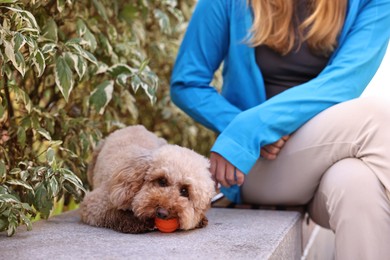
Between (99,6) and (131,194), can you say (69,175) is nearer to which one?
(131,194)

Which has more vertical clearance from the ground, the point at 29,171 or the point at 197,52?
the point at 197,52

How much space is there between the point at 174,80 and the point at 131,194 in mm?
783

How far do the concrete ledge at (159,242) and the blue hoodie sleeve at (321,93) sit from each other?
248 millimetres

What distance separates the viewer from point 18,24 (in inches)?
68.0

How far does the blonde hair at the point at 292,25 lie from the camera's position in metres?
2.26

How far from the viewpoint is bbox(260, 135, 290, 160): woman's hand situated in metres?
2.13

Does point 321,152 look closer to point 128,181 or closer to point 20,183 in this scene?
point 128,181

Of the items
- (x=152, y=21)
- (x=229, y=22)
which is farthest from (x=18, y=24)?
(x=152, y=21)

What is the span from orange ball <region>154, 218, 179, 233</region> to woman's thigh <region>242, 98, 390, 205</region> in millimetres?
560

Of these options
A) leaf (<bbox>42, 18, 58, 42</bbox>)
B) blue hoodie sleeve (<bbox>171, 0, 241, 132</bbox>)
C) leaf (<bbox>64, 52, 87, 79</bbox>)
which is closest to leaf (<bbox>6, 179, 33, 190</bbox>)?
leaf (<bbox>64, 52, 87, 79</bbox>)

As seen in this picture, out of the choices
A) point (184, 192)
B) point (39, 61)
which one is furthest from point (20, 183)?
point (184, 192)

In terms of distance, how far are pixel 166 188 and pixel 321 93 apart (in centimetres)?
72

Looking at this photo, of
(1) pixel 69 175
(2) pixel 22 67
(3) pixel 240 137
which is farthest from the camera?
(3) pixel 240 137

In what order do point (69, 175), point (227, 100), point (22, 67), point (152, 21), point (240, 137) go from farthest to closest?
point (152, 21)
point (227, 100)
point (240, 137)
point (69, 175)
point (22, 67)
